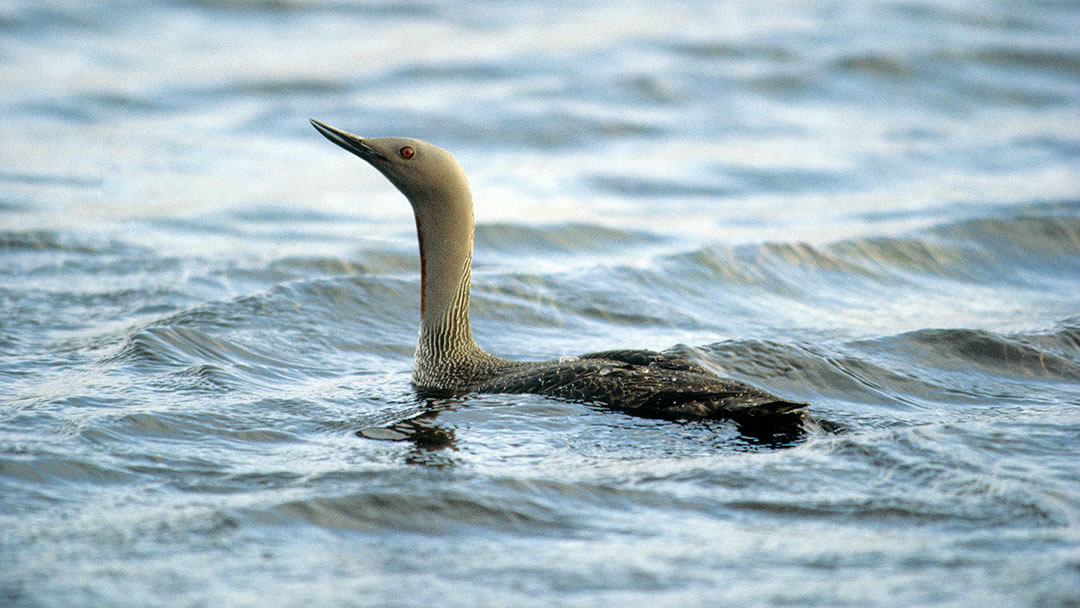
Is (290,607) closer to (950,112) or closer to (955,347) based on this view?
(955,347)

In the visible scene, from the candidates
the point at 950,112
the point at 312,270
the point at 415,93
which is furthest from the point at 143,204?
the point at 950,112

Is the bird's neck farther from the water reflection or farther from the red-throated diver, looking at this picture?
the water reflection

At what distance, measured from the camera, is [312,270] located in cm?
871

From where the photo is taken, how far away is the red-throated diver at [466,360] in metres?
5.01

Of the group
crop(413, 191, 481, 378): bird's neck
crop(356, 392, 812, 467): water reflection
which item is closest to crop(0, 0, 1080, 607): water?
crop(356, 392, 812, 467): water reflection

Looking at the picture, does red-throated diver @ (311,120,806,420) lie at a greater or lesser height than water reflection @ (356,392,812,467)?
greater

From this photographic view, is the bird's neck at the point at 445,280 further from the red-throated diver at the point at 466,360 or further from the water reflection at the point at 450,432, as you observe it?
the water reflection at the point at 450,432

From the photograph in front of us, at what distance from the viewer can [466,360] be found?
5863 millimetres

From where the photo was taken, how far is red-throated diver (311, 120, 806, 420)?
5.01 m

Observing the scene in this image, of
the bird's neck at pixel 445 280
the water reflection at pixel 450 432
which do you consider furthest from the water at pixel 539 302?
the bird's neck at pixel 445 280

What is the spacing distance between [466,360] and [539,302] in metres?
2.12

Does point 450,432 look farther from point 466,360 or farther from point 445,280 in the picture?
point 445,280

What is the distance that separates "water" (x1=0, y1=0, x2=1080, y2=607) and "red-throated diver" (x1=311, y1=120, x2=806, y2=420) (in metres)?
0.11

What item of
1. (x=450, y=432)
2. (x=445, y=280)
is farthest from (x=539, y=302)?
(x=450, y=432)
